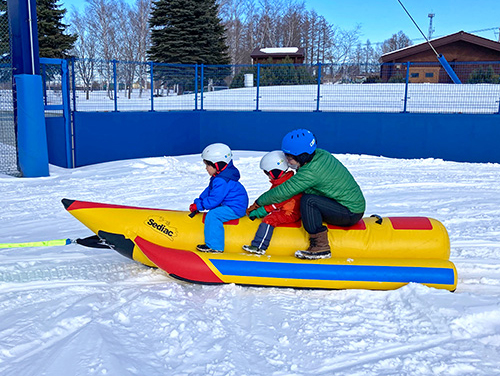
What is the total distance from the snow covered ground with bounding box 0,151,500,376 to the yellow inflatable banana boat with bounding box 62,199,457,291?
12 centimetres

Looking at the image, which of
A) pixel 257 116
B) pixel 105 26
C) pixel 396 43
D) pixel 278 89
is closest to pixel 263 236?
pixel 257 116

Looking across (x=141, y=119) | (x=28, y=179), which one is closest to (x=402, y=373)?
(x=28, y=179)

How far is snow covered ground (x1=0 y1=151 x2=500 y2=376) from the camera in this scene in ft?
9.27

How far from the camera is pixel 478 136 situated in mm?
11625

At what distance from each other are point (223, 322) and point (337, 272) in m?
1.10

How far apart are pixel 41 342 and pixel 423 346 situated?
250 cm

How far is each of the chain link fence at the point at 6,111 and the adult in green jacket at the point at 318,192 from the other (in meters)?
7.21

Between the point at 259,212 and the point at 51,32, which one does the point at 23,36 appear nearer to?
the point at 259,212

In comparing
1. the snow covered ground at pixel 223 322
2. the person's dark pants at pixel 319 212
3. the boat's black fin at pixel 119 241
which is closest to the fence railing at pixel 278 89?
the snow covered ground at pixel 223 322

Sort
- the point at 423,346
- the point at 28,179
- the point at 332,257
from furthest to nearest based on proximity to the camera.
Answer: the point at 28,179, the point at 332,257, the point at 423,346

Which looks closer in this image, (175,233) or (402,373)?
(402,373)

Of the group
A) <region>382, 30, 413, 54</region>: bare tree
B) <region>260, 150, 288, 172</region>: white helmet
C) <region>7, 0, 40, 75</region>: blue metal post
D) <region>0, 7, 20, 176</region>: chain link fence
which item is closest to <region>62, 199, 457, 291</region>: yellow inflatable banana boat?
<region>260, 150, 288, 172</region>: white helmet

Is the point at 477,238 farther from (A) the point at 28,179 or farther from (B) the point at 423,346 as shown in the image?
(A) the point at 28,179

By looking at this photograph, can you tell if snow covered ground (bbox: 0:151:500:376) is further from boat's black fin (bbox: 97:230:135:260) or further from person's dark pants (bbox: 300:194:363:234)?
person's dark pants (bbox: 300:194:363:234)
